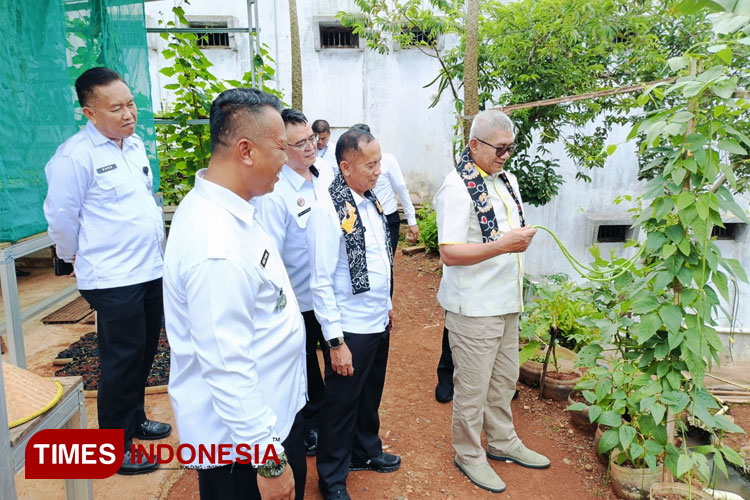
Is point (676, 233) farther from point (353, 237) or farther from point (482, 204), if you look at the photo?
point (353, 237)

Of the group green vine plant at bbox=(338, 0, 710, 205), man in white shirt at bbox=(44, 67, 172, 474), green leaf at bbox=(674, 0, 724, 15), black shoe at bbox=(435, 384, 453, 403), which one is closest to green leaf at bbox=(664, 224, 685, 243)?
green leaf at bbox=(674, 0, 724, 15)

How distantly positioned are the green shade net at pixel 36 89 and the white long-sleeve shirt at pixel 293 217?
3.90ft

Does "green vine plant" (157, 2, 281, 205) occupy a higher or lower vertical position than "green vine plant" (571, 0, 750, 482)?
higher

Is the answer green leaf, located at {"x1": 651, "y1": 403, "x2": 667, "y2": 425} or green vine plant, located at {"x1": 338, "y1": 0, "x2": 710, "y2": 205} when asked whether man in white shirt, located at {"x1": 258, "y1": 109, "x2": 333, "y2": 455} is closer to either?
green leaf, located at {"x1": 651, "y1": 403, "x2": 667, "y2": 425}

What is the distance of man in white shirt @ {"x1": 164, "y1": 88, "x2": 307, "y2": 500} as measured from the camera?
Result: 142 centimetres

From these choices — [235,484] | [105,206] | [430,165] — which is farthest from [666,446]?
[430,165]

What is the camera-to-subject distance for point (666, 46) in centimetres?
577

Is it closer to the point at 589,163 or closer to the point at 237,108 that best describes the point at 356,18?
the point at 589,163

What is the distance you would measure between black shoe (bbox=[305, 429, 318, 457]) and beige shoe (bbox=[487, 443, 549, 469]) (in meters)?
1.05

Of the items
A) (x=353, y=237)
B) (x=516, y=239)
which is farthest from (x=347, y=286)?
(x=516, y=239)

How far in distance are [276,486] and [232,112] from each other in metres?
1.12

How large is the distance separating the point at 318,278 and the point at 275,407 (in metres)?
0.85

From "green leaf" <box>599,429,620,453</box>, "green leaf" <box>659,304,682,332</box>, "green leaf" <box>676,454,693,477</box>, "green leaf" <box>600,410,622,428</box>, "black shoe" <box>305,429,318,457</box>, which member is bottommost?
"black shoe" <box>305,429,318,457</box>

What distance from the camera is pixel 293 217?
2.89m
